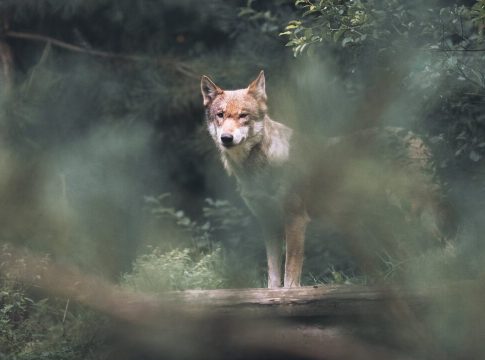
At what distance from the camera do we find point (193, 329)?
3988 mm

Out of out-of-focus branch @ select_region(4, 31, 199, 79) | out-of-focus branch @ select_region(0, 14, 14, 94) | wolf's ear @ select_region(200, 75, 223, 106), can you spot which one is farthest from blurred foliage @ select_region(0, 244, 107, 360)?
out-of-focus branch @ select_region(4, 31, 199, 79)

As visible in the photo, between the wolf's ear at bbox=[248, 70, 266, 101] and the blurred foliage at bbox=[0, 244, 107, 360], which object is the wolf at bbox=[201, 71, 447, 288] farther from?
the blurred foliage at bbox=[0, 244, 107, 360]

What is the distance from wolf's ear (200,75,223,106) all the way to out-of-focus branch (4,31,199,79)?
90.1 inches

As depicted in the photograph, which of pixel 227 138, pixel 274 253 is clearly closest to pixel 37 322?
pixel 274 253

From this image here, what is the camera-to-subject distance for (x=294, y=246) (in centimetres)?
587

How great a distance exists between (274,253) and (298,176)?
575 millimetres

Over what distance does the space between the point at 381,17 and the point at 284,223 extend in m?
1.62

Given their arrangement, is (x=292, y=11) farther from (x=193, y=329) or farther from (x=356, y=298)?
(x=193, y=329)

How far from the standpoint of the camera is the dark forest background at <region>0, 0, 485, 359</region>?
5156 millimetres

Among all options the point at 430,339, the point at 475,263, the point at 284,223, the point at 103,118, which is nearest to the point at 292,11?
the point at 103,118

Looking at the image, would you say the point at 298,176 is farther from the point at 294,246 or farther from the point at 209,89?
the point at 209,89

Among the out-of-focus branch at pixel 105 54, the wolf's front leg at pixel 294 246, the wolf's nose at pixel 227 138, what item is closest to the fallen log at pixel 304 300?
the wolf's front leg at pixel 294 246

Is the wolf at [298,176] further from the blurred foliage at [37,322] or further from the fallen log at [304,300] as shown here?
the blurred foliage at [37,322]

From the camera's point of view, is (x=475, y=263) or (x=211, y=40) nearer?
(x=475, y=263)
